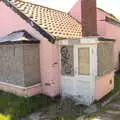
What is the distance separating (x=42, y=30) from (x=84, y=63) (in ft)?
8.33

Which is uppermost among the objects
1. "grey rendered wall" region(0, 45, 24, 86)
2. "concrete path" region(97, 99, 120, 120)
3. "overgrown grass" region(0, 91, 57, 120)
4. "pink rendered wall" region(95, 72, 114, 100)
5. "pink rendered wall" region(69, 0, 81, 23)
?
"pink rendered wall" region(69, 0, 81, 23)

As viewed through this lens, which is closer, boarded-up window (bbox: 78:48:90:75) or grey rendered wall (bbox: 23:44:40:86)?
boarded-up window (bbox: 78:48:90:75)

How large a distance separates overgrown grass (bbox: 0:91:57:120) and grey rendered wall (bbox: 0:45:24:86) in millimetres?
780

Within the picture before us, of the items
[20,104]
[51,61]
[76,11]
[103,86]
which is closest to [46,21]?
[51,61]

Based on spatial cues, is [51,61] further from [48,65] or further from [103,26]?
[103,26]

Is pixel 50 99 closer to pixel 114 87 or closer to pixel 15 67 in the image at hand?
pixel 15 67

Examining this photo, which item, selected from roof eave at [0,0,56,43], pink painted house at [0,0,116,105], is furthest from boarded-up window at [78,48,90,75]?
roof eave at [0,0,56,43]

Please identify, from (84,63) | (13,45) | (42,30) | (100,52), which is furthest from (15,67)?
(100,52)

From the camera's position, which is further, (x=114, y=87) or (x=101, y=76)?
(x=114, y=87)

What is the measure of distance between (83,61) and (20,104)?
346cm

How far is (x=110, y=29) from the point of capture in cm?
1827

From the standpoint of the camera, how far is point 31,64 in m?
11.5

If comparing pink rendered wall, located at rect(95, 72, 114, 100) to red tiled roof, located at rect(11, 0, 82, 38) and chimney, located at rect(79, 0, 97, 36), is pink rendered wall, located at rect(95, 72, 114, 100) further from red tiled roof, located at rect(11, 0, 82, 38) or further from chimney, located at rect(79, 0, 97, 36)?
red tiled roof, located at rect(11, 0, 82, 38)

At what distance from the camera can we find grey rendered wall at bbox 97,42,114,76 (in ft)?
36.7
